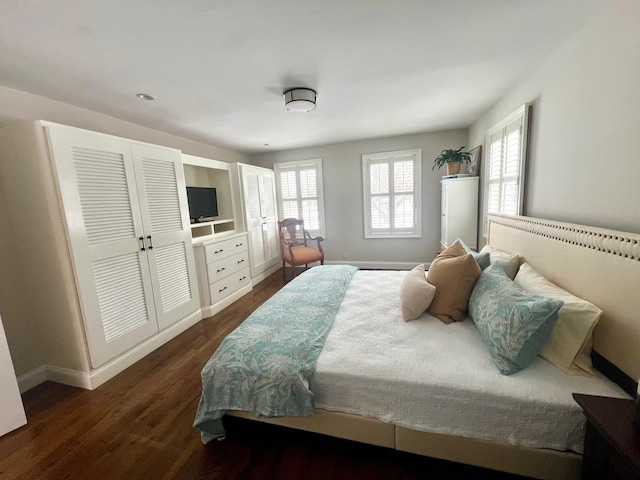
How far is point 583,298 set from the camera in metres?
1.25

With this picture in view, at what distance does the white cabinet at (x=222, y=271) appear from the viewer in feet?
9.80

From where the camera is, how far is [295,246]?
4.73 m

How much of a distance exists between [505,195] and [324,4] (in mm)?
2366

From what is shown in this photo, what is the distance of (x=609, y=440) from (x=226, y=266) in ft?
11.1

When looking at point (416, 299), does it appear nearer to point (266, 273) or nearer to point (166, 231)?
point (166, 231)

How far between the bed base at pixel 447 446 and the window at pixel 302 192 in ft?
12.2

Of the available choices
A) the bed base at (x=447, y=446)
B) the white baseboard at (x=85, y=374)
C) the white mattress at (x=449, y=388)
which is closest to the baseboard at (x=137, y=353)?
the white baseboard at (x=85, y=374)

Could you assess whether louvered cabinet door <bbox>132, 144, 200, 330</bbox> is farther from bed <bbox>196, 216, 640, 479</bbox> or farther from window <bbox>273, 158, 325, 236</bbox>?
window <bbox>273, 158, 325, 236</bbox>

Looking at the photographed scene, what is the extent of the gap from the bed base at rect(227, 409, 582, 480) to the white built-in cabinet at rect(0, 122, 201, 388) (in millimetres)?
1406

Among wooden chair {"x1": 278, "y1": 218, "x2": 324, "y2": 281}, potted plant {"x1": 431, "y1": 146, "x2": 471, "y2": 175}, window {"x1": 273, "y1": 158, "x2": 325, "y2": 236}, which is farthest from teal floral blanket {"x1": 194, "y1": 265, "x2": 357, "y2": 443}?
window {"x1": 273, "y1": 158, "x2": 325, "y2": 236}

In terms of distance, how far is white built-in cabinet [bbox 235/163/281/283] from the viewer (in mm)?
3820

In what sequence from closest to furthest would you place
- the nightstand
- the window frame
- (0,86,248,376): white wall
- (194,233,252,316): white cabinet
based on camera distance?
the nightstand
(0,86,248,376): white wall
the window frame
(194,233,252,316): white cabinet

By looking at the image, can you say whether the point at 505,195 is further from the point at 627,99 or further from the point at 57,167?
the point at 57,167

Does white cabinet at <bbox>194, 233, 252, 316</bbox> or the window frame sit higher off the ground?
the window frame
